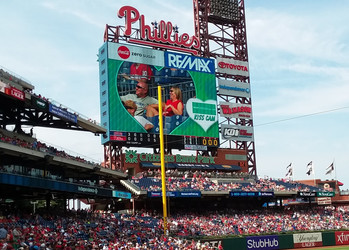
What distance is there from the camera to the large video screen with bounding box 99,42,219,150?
43812mm

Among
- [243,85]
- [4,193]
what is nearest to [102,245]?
[4,193]

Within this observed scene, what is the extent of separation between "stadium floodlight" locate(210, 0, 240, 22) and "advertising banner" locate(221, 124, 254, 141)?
12200 mm

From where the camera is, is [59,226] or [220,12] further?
[220,12]

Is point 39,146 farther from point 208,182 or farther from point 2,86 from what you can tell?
point 208,182

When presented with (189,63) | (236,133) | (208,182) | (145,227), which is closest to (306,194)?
(236,133)

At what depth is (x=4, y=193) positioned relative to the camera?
31.8 metres

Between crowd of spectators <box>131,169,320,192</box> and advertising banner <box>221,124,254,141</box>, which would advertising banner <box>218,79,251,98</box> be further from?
crowd of spectators <box>131,169,320,192</box>

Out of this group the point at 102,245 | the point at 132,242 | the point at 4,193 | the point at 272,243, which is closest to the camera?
the point at 102,245

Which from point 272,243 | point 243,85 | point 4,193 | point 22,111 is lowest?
point 272,243

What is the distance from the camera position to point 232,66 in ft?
174

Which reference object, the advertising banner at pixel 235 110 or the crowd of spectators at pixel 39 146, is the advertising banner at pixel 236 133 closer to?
the advertising banner at pixel 235 110

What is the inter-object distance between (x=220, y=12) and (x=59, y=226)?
112ft

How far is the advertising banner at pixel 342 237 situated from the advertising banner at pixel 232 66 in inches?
748

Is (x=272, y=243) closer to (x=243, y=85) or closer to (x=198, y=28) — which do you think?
(x=243, y=85)
